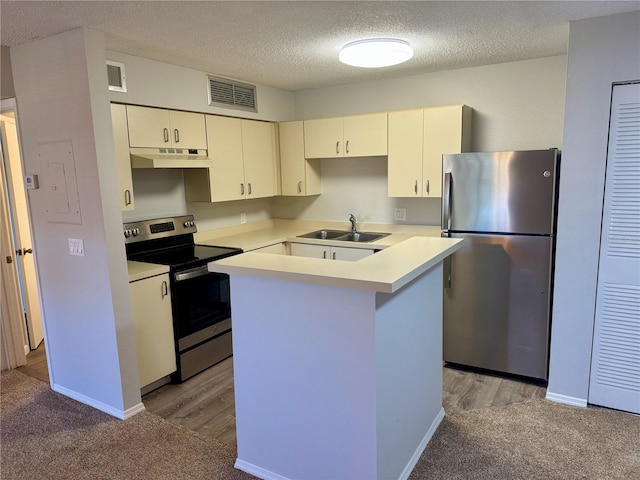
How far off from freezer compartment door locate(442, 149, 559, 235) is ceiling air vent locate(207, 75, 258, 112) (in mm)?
1976

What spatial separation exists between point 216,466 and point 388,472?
934 mm

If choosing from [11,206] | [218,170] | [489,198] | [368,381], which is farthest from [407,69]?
[11,206]

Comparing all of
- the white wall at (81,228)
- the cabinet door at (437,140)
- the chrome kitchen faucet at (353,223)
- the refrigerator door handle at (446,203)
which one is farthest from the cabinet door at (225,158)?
the refrigerator door handle at (446,203)

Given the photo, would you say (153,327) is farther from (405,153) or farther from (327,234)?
(405,153)

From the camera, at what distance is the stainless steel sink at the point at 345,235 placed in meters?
4.25

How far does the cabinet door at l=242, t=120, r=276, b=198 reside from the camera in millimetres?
4078

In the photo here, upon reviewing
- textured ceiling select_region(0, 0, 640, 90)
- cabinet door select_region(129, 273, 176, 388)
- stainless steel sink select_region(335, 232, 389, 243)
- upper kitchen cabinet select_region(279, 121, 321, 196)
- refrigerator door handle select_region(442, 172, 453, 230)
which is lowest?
cabinet door select_region(129, 273, 176, 388)

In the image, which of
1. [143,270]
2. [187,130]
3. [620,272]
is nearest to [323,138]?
[187,130]

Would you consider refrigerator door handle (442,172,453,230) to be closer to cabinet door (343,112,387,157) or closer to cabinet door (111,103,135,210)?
cabinet door (343,112,387,157)

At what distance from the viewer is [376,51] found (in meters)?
2.76

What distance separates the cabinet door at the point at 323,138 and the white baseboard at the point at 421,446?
98.0 inches

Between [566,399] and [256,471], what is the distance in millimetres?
2048

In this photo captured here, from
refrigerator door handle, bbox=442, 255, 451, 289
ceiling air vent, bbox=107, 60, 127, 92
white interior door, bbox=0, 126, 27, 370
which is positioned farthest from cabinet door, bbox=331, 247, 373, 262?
white interior door, bbox=0, 126, 27, 370

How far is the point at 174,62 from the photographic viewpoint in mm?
3277
